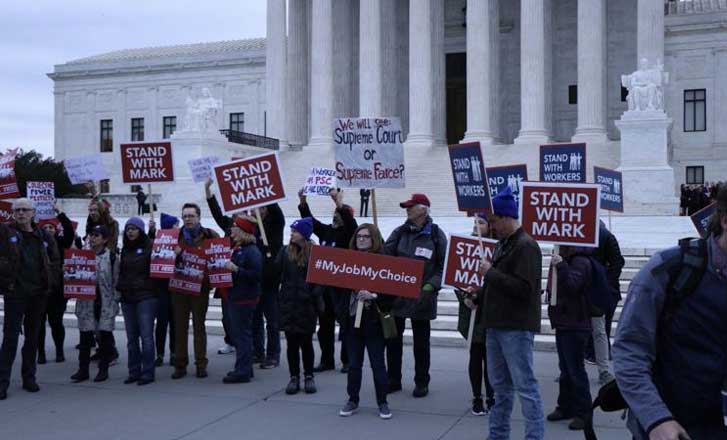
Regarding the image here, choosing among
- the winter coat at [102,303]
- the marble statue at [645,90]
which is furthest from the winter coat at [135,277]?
Result: the marble statue at [645,90]

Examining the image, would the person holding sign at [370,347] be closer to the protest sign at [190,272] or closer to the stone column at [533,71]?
the protest sign at [190,272]

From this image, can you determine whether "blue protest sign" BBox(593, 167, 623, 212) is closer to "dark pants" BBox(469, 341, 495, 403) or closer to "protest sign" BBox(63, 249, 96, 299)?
"dark pants" BBox(469, 341, 495, 403)

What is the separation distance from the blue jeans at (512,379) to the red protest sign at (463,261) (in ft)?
5.28

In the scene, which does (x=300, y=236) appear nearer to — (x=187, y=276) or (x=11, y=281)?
(x=187, y=276)

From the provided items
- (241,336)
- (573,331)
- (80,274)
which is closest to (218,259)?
(241,336)

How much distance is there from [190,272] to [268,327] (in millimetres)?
1298

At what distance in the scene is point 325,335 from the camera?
995 cm

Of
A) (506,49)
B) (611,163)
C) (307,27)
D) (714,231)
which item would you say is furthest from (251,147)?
(714,231)

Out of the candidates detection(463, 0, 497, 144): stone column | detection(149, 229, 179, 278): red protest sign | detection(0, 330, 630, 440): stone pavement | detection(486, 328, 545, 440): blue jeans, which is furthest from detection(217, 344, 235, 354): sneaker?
detection(463, 0, 497, 144): stone column

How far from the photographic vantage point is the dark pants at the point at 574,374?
23.8 feet

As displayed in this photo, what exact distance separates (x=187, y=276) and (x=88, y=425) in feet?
7.93

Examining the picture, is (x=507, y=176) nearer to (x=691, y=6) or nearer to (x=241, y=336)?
(x=241, y=336)

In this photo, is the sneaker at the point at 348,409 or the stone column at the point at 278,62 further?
the stone column at the point at 278,62

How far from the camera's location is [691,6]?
1943 inches
